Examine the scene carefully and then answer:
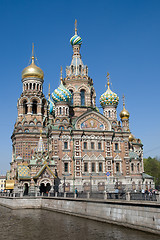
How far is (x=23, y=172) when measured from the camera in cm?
3584

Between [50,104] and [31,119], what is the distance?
8.48m

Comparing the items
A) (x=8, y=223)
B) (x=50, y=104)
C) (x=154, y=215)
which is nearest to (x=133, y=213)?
(x=154, y=215)

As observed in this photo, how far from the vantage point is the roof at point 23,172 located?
3529 centimetres

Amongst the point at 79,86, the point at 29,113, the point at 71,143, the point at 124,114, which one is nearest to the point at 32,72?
the point at 29,113

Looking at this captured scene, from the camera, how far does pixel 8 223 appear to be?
20.1m

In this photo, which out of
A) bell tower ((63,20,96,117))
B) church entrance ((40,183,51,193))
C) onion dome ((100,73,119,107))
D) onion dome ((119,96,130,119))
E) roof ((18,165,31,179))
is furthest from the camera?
onion dome ((119,96,130,119))

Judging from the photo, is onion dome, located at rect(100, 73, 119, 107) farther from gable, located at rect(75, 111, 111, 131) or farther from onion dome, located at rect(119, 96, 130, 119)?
gable, located at rect(75, 111, 111, 131)

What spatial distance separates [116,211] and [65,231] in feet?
11.5

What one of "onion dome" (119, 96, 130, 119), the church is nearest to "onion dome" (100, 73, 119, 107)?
the church

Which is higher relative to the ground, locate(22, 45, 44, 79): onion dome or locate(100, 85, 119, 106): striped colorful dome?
locate(22, 45, 44, 79): onion dome

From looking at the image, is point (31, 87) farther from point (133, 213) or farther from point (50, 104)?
point (133, 213)

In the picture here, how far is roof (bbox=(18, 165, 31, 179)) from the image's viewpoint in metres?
35.3

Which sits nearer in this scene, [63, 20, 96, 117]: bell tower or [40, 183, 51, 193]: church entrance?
[40, 183, 51, 193]: church entrance

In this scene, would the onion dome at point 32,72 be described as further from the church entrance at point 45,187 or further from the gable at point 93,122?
the church entrance at point 45,187
